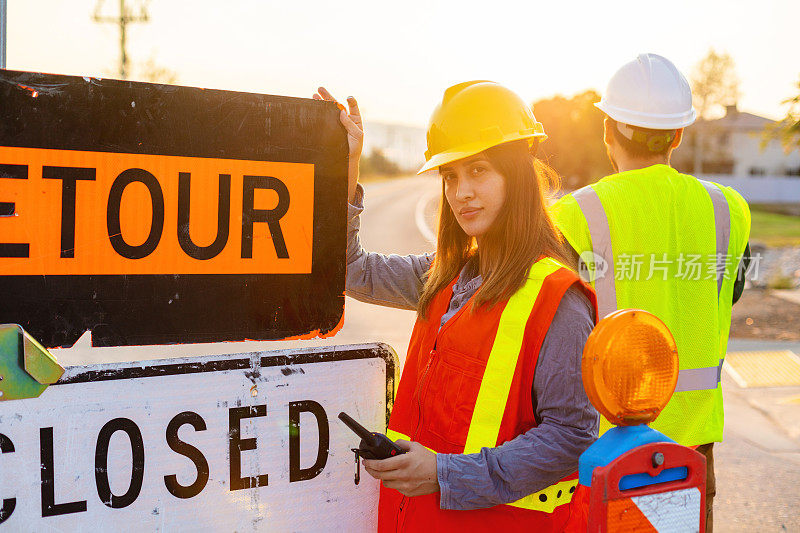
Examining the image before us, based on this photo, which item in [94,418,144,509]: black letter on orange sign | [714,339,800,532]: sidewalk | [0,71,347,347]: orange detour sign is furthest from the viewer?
[714,339,800,532]: sidewalk

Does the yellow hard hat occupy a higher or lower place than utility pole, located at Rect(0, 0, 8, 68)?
lower

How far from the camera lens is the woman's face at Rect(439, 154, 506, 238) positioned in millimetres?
2146

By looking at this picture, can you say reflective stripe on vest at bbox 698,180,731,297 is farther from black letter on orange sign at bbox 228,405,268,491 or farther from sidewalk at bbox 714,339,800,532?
sidewalk at bbox 714,339,800,532

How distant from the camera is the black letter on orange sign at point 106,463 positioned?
1.78 m

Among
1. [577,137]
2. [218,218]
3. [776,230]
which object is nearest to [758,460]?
[218,218]

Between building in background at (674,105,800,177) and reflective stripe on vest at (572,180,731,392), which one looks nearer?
reflective stripe on vest at (572,180,731,392)

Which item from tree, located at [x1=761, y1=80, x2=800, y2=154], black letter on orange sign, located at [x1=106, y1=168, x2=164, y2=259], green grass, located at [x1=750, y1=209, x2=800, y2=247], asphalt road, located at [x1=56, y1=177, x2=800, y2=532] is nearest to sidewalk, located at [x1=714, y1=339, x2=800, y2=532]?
asphalt road, located at [x1=56, y1=177, x2=800, y2=532]

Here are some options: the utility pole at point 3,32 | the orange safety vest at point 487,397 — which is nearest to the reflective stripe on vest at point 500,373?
the orange safety vest at point 487,397

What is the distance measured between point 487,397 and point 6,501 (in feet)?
3.65

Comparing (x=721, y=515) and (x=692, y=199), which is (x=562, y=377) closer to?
(x=692, y=199)

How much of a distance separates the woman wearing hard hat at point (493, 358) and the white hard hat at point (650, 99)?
75cm

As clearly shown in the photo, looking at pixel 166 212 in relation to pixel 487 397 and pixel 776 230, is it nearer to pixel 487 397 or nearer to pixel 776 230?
pixel 487 397

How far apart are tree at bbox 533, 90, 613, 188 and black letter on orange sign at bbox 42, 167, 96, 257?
50.1 m

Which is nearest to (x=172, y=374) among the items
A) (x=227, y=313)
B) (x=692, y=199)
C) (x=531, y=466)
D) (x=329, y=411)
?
(x=227, y=313)
